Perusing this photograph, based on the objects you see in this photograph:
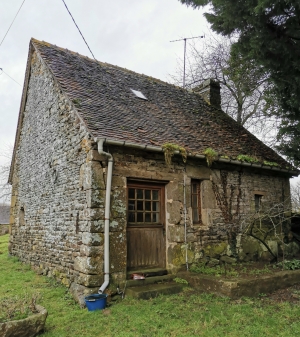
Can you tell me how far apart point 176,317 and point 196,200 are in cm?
351

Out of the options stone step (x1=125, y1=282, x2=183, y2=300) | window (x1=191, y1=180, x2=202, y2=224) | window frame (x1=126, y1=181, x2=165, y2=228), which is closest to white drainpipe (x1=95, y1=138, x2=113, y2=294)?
stone step (x1=125, y1=282, x2=183, y2=300)

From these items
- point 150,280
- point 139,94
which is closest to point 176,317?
point 150,280

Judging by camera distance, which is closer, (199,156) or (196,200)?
(199,156)

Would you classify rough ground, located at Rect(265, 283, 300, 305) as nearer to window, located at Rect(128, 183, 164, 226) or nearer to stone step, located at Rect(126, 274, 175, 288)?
stone step, located at Rect(126, 274, 175, 288)

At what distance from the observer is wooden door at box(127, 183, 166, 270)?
22.5ft

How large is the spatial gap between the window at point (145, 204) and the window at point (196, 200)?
1061mm

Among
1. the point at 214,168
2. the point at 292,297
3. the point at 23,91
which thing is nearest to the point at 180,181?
the point at 214,168

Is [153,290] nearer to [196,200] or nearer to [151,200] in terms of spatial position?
[151,200]

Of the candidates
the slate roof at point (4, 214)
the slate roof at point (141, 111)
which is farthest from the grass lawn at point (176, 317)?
the slate roof at point (4, 214)

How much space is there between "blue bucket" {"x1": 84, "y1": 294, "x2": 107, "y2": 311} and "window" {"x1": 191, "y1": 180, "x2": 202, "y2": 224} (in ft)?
10.6

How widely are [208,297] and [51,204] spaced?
15.2ft

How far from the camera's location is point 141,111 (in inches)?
336

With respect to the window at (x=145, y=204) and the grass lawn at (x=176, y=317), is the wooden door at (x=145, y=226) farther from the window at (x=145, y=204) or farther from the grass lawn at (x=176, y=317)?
the grass lawn at (x=176, y=317)

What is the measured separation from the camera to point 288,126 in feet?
28.7
